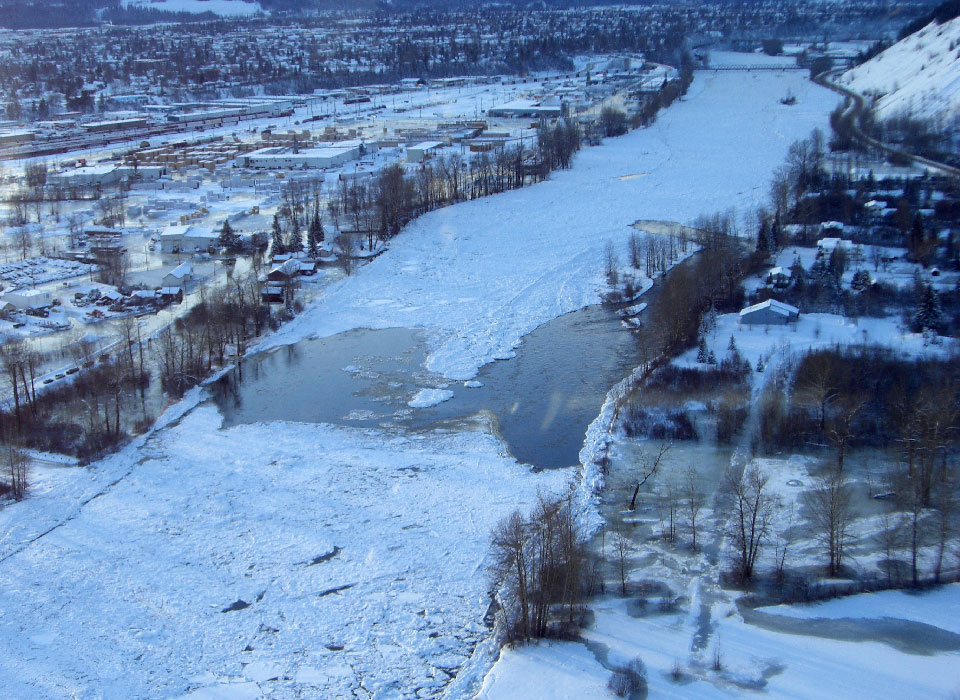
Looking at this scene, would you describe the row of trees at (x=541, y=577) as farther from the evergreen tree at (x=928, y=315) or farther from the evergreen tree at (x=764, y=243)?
the evergreen tree at (x=764, y=243)

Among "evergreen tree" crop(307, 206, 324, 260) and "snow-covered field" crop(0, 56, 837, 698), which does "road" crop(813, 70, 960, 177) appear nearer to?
"snow-covered field" crop(0, 56, 837, 698)

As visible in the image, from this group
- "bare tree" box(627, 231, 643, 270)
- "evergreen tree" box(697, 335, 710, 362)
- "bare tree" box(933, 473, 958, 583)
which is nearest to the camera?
"bare tree" box(933, 473, 958, 583)

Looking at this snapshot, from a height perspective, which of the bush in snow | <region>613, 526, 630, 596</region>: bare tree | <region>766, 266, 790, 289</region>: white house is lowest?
the bush in snow

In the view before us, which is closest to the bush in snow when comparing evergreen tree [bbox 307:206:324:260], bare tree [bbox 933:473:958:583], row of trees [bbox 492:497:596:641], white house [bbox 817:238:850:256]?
row of trees [bbox 492:497:596:641]

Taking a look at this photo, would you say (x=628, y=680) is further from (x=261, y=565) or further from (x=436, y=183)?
(x=436, y=183)

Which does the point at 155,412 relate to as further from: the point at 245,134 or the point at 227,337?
the point at 245,134

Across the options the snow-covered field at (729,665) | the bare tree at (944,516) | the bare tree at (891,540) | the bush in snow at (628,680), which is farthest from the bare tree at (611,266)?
the bush in snow at (628,680)
